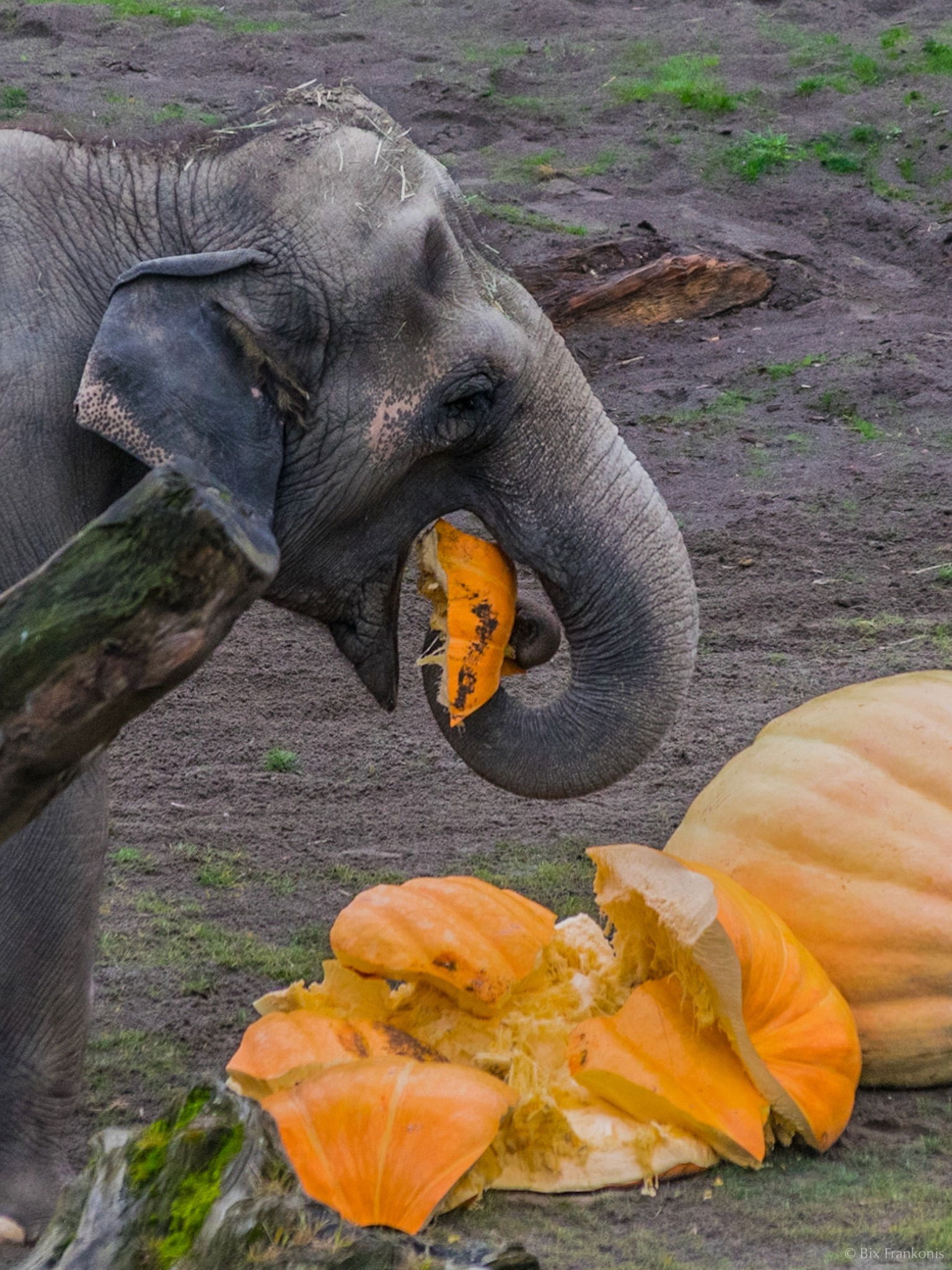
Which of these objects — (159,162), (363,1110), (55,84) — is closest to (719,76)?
(55,84)

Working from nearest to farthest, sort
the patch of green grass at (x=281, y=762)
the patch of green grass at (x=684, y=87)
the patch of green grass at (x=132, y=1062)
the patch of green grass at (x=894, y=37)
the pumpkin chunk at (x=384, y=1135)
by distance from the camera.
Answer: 1. the pumpkin chunk at (x=384, y=1135)
2. the patch of green grass at (x=132, y=1062)
3. the patch of green grass at (x=281, y=762)
4. the patch of green grass at (x=684, y=87)
5. the patch of green grass at (x=894, y=37)

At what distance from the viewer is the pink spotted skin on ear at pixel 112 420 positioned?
3361mm

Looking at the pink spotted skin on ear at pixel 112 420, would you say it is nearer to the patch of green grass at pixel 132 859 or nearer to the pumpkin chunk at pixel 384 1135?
the pumpkin chunk at pixel 384 1135

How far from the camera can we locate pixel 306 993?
3949 millimetres

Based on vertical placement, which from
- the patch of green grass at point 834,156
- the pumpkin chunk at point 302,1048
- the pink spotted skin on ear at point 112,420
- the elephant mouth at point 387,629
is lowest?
the patch of green grass at point 834,156

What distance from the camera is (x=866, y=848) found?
4.14m

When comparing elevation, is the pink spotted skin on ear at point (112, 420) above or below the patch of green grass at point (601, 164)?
above

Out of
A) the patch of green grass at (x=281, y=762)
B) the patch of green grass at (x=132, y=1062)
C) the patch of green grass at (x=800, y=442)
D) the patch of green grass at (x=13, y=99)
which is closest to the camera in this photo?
the patch of green grass at (x=132, y=1062)

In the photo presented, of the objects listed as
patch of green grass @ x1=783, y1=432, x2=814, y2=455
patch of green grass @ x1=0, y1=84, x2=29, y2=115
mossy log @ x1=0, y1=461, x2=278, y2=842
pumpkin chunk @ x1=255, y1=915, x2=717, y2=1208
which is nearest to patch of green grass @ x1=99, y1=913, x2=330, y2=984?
pumpkin chunk @ x1=255, y1=915, x2=717, y2=1208

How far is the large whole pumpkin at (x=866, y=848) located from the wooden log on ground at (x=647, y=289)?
7.22m

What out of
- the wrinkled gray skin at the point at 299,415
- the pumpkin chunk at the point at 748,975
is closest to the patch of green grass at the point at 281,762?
the wrinkled gray skin at the point at 299,415

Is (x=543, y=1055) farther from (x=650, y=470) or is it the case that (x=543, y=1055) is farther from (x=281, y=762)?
(x=650, y=470)

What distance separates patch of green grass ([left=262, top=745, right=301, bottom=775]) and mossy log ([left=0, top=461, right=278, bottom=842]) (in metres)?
4.50

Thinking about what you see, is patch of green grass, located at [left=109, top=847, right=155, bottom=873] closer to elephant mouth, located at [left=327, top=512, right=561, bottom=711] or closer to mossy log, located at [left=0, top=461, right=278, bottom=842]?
elephant mouth, located at [left=327, top=512, right=561, bottom=711]
